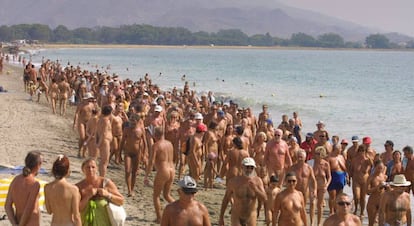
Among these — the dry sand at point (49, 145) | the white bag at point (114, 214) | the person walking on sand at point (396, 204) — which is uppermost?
the white bag at point (114, 214)

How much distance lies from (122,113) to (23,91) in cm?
1705

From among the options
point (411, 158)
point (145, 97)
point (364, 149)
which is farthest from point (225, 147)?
point (145, 97)

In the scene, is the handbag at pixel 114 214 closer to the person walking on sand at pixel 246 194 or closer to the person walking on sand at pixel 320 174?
the person walking on sand at pixel 246 194

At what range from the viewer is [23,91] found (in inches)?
1197

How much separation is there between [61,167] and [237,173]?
469 centimetres

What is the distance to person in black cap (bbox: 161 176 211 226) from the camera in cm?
661

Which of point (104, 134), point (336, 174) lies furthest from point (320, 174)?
point (104, 134)

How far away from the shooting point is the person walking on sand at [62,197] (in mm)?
6711

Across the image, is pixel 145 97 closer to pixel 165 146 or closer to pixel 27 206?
pixel 165 146

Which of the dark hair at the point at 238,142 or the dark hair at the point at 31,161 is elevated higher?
the dark hair at the point at 31,161

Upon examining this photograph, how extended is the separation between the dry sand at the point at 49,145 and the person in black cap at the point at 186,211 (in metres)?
3.56

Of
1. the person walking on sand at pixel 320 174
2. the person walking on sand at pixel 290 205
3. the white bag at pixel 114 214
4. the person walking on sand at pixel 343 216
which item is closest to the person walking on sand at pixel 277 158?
the person walking on sand at pixel 320 174

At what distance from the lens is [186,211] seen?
666 centimetres

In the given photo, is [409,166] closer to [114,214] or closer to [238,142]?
[238,142]
